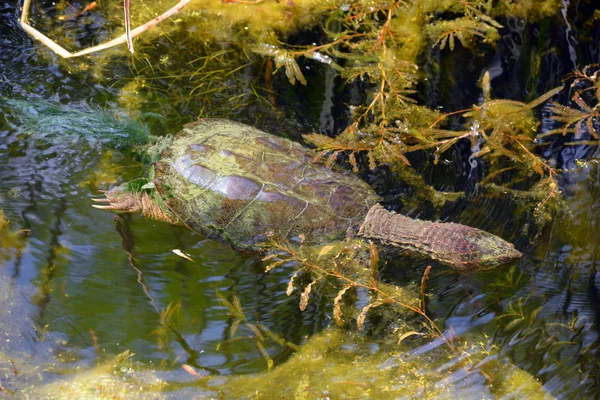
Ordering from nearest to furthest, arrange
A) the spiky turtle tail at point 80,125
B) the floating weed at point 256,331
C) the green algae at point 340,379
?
the green algae at point 340,379 → the floating weed at point 256,331 → the spiky turtle tail at point 80,125

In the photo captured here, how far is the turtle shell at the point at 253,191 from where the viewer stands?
3.04m

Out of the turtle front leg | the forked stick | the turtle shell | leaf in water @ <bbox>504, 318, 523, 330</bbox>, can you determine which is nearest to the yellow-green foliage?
the turtle front leg

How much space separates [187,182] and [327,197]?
0.80 metres

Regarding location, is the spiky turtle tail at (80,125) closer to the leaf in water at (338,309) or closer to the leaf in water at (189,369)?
the leaf in water at (189,369)

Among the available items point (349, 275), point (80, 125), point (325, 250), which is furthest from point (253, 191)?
point (80, 125)

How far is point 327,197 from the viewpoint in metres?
3.12

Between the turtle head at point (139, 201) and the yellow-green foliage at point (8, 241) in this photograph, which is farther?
the turtle head at point (139, 201)

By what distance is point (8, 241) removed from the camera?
10.3ft

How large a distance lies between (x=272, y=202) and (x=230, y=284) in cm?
54

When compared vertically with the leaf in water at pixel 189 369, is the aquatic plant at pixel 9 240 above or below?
above

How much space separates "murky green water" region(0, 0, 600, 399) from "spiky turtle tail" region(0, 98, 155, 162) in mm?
20

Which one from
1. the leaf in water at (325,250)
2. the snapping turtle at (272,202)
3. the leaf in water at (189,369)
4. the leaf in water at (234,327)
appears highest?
the snapping turtle at (272,202)

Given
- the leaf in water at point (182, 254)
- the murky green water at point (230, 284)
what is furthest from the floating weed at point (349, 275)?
the leaf in water at point (182, 254)

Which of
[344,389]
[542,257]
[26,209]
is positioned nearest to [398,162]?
[542,257]
